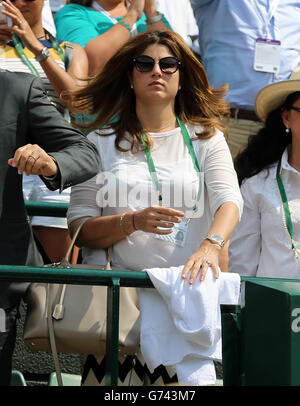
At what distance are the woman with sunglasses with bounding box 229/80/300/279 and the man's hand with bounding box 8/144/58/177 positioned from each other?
1.45 meters

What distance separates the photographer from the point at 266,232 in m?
3.91

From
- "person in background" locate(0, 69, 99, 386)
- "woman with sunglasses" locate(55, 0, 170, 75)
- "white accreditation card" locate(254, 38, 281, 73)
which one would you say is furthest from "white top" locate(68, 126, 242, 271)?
"white accreditation card" locate(254, 38, 281, 73)

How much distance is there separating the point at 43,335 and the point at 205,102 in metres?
1.47

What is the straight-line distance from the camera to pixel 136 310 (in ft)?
10.0

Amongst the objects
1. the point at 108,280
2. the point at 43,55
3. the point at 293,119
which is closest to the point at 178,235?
the point at 108,280

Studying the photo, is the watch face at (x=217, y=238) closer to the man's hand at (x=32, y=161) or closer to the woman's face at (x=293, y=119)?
the man's hand at (x=32, y=161)

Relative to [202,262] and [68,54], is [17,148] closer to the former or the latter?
[202,262]

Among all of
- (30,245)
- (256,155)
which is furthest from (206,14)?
(30,245)

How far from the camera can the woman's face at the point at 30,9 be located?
424 centimetres

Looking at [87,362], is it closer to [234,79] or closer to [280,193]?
[280,193]

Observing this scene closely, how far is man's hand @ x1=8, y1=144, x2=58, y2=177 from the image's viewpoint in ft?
8.61

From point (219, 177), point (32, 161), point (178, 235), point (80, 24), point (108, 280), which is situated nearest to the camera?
point (32, 161)

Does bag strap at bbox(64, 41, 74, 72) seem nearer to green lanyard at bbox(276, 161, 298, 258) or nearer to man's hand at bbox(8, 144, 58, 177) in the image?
green lanyard at bbox(276, 161, 298, 258)

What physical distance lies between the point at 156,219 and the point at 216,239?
25 centimetres
